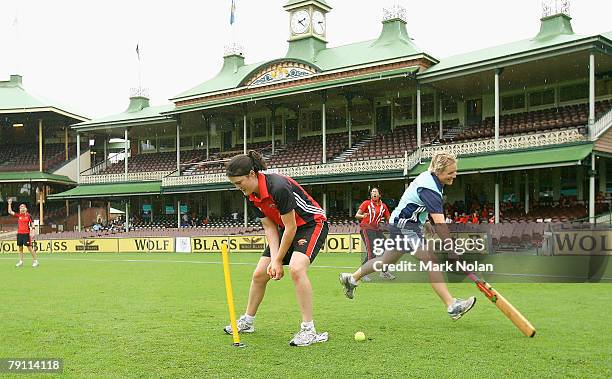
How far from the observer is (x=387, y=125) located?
36.7m

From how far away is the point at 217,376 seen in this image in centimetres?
484

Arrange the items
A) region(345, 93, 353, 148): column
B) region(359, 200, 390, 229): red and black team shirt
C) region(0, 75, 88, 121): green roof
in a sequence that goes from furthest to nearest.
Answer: region(0, 75, 88, 121): green roof
region(345, 93, 353, 148): column
region(359, 200, 390, 229): red and black team shirt

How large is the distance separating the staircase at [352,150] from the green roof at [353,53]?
4.38 meters

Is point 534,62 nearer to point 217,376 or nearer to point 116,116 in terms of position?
point 217,376

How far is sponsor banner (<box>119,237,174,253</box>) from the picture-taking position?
1182 inches

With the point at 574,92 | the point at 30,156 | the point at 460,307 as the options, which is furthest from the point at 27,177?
the point at 460,307

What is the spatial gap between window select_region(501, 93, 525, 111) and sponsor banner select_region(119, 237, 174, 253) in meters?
18.1

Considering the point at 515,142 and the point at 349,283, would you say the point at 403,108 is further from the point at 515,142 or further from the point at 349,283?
the point at 349,283

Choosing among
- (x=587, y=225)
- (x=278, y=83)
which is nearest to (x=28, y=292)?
(x=587, y=225)

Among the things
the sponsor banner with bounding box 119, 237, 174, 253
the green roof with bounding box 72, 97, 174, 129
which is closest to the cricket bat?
the sponsor banner with bounding box 119, 237, 174, 253

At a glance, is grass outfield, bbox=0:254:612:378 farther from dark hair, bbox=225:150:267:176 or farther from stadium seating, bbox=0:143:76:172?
stadium seating, bbox=0:143:76:172

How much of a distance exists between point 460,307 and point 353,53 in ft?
106

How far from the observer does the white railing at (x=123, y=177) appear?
42875 millimetres

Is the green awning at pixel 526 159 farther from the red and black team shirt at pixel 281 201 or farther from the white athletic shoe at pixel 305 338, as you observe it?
the white athletic shoe at pixel 305 338
